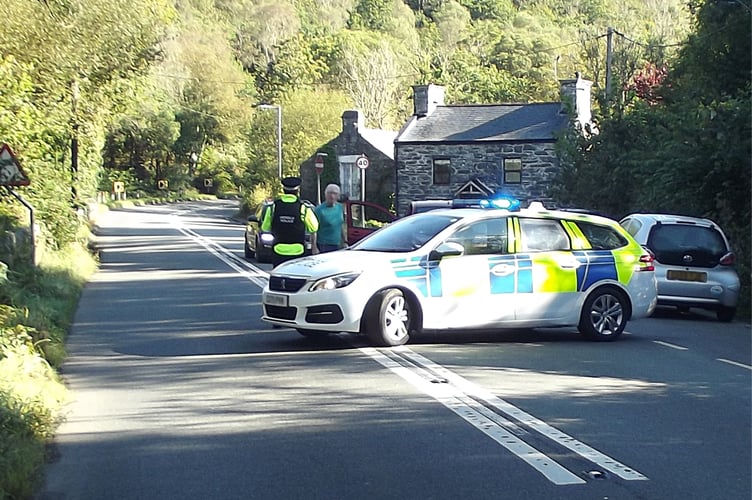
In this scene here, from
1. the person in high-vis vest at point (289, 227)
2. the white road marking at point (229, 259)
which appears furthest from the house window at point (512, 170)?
the person in high-vis vest at point (289, 227)

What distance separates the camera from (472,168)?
44.3 m

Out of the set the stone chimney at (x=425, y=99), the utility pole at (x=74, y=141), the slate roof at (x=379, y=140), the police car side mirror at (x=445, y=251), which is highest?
the stone chimney at (x=425, y=99)

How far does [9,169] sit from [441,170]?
31215 mm

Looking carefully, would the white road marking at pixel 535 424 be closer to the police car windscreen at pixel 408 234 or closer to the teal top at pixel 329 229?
the police car windscreen at pixel 408 234

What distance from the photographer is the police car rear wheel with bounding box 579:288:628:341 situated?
41.2 feet

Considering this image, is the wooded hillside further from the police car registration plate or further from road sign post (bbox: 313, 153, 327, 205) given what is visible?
the police car registration plate

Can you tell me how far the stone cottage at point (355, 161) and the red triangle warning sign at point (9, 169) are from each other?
33469 millimetres

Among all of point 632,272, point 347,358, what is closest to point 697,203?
point 632,272

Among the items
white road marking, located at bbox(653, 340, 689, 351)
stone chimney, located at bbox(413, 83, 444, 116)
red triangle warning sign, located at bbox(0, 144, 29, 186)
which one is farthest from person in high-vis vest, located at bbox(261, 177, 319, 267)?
stone chimney, located at bbox(413, 83, 444, 116)

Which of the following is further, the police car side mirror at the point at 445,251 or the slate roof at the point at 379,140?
the slate roof at the point at 379,140

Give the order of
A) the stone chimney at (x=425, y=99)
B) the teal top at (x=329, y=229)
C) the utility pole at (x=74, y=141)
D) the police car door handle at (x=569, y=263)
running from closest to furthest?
the police car door handle at (x=569, y=263) → the teal top at (x=329, y=229) → the utility pole at (x=74, y=141) → the stone chimney at (x=425, y=99)

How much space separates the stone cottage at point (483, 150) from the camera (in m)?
43.3

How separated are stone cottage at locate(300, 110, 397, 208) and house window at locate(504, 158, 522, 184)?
644 centimetres

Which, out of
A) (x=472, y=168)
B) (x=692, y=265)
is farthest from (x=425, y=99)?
(x=692, y=265)
